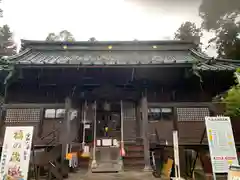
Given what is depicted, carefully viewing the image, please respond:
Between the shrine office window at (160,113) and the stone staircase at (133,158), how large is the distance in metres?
1.34

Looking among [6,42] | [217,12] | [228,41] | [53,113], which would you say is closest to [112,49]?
[53,113]

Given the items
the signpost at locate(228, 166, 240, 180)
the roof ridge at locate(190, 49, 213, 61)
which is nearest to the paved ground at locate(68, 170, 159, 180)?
the signpost at locate(228, 166, 240, 180)

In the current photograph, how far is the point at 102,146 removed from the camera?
24.8 ft

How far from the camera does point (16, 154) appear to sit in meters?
4.41

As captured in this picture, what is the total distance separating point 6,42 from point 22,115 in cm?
3198

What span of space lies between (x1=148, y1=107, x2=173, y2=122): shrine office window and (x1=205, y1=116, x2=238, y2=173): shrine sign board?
2785 mm

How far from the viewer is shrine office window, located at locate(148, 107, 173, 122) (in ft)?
24.4

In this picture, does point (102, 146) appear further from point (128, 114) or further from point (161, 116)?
point (161, 116)

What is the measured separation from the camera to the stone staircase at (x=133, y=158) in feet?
21.2

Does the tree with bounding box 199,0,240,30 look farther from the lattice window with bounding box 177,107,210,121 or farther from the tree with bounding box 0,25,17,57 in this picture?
the tree with bounding box 0,25,17,57

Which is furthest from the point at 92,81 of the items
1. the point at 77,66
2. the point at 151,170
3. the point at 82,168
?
the point at 151,170

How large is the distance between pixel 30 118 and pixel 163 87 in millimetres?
5729

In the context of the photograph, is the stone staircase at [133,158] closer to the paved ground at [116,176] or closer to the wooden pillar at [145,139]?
the wooden pillar at [145,139]

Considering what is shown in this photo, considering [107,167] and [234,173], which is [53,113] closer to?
[107,167]
